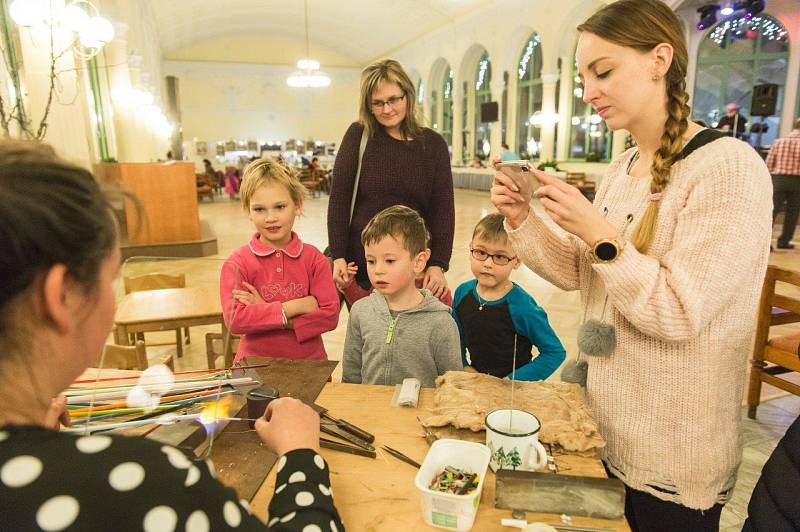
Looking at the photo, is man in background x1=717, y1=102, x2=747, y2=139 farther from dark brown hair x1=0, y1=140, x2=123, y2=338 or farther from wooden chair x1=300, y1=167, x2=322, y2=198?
wooden chair x1=300, y1=167, x2=322, y2=198

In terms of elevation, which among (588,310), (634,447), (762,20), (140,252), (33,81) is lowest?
(140,252)

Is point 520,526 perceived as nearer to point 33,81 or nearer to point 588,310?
point 588,310

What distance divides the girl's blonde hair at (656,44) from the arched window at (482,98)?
17.6 meters

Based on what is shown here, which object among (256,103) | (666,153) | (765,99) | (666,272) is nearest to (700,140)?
(666,153)

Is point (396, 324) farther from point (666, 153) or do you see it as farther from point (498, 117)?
point (498, 117)

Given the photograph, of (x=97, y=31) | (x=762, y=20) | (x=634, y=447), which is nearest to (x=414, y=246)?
(x=634, y=447)

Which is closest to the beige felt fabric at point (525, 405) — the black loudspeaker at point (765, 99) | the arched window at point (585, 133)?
the black loudspeaker at point (765, 99)

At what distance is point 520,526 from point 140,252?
7.69m

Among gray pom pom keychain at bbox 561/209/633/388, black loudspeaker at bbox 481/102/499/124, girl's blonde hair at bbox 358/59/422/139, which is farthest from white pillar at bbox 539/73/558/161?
gray pom pom keychain at bbox 561/209/633/388

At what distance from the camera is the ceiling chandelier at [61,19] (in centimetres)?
461

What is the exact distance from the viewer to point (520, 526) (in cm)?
95

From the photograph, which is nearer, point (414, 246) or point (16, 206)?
point (16, 206)

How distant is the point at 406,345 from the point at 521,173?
2.57 ft

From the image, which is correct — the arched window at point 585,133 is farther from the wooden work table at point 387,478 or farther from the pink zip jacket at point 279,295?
the wooden work table at point 387,478
